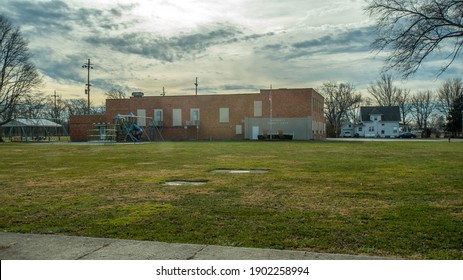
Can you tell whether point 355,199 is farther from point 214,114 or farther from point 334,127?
point 334,127

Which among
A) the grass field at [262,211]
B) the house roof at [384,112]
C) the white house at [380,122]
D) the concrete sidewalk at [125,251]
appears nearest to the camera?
the concrete sidewalk at [125,251]

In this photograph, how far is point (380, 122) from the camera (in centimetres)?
9606

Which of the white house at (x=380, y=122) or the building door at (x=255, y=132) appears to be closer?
the building door at (x=255, y=132)

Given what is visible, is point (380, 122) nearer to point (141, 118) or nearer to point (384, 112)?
point (384, 112)

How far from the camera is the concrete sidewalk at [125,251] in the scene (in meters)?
4.36

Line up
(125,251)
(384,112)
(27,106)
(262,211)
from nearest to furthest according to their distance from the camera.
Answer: (125,251) → (262,211) → (27,106) → (384,112)

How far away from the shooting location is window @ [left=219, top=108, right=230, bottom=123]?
214ft

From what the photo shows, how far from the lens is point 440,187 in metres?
10.2

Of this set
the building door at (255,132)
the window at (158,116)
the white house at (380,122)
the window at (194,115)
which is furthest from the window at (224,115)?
the white house at (380,122)

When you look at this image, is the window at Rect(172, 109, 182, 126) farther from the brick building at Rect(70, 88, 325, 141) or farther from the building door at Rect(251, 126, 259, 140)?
the building door at Rect(251, 126, 259, 140)

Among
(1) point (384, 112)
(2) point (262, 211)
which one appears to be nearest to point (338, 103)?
(1) point (384, 112)

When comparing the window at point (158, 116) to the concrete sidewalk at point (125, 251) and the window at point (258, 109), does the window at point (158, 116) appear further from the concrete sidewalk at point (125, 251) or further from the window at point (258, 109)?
the concrete sidewalk at point (125, 251)

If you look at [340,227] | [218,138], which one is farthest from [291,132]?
[340,227]

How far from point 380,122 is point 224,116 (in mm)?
46593
